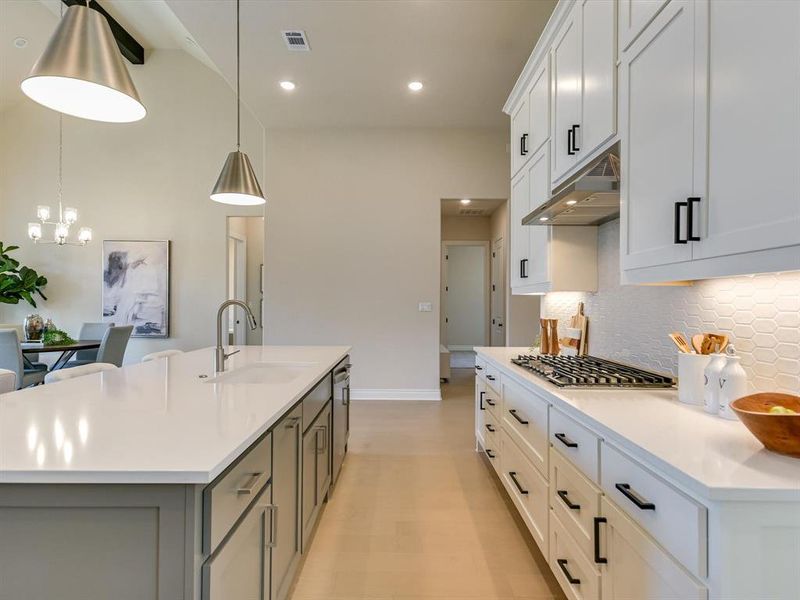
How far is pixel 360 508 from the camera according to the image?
2.48 metres

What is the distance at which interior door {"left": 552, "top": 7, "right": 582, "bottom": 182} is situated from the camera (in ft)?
7.05

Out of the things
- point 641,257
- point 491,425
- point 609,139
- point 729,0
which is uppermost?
point 729,0

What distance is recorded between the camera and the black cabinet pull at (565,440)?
1472 mm

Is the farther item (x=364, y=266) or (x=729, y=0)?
(x=364, y=266)

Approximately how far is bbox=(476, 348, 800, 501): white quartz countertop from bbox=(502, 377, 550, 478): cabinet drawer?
22 centimetres

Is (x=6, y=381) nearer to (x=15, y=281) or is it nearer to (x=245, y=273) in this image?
(x=15, y=281)

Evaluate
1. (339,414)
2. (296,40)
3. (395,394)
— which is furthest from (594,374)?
(395,394)

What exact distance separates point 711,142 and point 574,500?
124 cm

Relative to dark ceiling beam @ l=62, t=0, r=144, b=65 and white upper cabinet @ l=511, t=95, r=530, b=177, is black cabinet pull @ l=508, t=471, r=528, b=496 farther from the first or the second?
dark ceiling beam @ l=62, t=0, r=144, b=65

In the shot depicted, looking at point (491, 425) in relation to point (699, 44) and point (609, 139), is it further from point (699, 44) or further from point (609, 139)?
point (699, 44)

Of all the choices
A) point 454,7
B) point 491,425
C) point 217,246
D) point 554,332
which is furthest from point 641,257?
point 217,246

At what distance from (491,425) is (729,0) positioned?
2392 millimetres

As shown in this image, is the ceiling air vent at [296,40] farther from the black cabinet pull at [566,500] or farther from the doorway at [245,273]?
the doorway at [245,273]

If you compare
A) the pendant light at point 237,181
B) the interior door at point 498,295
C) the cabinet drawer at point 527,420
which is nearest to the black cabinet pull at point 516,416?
the cabinet drawer at point 527,420
